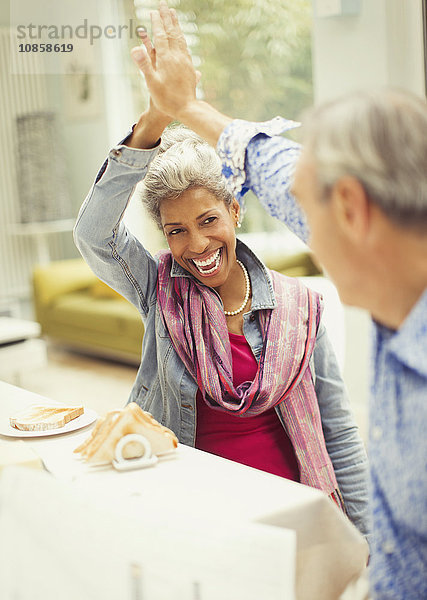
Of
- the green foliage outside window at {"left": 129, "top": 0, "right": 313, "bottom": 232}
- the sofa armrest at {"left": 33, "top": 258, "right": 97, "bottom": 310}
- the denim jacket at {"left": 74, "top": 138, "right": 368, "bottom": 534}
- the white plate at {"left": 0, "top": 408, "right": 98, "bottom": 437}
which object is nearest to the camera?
the white plate at {"left": 0, "top": 408, "right": 98, "bottom": 437}

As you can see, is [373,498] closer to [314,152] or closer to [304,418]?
[314,152]

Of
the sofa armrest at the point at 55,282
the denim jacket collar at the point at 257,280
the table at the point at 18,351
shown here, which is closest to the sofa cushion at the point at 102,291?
the sofa armrest at the point at 55,282

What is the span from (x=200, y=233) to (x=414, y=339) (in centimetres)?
84

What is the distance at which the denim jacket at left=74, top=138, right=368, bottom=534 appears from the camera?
4.90ft

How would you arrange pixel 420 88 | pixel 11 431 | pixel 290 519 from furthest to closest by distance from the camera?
pixel 420 88 → pixel 11 431 → pixel 290 519

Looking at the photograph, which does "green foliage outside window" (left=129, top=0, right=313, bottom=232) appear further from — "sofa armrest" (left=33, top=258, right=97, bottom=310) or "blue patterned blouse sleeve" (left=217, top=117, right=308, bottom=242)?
"blue patterned blouse sleeve" (left=217, top=117, right=308, bottom=242)

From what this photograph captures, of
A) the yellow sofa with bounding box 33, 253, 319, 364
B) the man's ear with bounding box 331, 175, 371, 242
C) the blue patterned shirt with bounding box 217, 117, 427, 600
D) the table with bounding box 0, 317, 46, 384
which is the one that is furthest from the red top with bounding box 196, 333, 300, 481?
the yellow sofa with bounding box 33, 253, 319, 364

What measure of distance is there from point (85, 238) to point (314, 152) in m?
0.75

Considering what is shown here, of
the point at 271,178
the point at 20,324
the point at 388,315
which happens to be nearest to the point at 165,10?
the point at 271,178

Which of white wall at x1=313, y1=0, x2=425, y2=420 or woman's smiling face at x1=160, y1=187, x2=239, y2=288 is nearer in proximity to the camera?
woman's smiling face at x1=160, y1=187, x2=239, y2=288

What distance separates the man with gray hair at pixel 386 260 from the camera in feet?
2.60

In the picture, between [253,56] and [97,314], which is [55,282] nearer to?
[97,314]

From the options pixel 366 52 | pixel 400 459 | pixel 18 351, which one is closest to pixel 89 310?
pixel 18 351

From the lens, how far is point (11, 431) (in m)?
1.41
